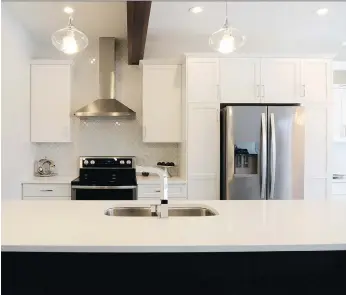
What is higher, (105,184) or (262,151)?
(262,151)

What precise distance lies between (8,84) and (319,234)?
335 cm

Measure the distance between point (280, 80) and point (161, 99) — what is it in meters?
1.42

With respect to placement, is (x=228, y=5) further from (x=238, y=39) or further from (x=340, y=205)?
(x=340, y=205)

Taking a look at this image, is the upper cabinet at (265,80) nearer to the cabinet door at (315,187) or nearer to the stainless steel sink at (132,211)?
the cabinet door at (315,187)

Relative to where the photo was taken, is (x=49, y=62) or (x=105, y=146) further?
(x=105, y=146)

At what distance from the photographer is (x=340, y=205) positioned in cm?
234

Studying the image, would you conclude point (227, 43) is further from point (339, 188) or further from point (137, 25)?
point (339, 188)

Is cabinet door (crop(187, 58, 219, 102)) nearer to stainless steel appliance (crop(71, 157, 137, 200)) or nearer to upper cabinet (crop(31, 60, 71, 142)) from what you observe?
stainless steel appliance (crop(71, 157, 137, 200))

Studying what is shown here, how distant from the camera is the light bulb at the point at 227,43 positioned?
8.46ft

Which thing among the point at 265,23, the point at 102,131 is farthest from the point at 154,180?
the point at 265,23

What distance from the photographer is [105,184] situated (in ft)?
12.9

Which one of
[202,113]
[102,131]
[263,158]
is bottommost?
[263,158]

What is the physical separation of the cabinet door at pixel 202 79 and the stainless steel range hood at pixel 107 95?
0.86 meters
